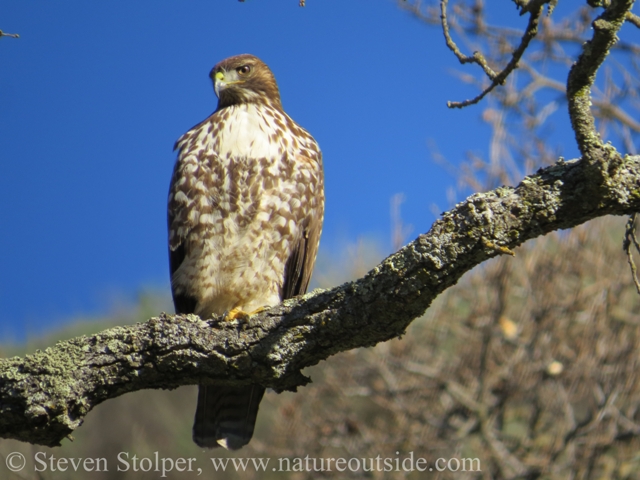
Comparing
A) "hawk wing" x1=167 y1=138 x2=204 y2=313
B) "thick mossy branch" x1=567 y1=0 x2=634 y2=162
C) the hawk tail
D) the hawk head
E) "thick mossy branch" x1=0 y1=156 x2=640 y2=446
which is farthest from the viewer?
the hawk head

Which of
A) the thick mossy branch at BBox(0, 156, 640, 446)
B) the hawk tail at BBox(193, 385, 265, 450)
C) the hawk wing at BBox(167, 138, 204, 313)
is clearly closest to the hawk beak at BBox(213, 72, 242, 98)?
the hawk wing at BBox(167, 138, 204, 313)

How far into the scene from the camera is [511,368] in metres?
7.68

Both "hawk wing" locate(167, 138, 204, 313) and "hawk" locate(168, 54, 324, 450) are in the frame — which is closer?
"hawk" locate(168, 54, 324, 450)

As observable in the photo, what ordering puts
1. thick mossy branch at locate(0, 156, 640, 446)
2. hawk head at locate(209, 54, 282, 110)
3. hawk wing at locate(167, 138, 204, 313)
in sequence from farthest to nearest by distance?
hawk head at locate(209, 54, 282, 110) < hawk wing at locate(167, 138, 204, 313) < thick mossy branch at locate(0, 156, 640, 446)

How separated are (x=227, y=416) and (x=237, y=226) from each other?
104 cm

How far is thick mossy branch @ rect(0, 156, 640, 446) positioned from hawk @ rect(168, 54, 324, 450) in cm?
97

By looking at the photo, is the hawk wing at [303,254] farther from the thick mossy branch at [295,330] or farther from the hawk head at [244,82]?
the thick mossy branch at [295,330]

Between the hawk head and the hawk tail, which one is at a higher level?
the hawk head

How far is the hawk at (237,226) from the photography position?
4.09 m

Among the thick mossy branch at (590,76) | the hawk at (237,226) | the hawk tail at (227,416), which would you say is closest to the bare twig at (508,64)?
the thick mossy branch at (590,76)

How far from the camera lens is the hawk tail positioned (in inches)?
160

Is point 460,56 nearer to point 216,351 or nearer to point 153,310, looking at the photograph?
point 216,351

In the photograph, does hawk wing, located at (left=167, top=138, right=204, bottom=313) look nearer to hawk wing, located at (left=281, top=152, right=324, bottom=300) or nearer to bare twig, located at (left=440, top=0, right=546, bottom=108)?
hawk wing, located at (left=281, top=152, right=324, bottom=300)

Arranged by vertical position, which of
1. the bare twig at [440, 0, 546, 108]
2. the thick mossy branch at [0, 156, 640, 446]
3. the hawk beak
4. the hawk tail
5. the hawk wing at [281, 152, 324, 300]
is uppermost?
the hawk beak
